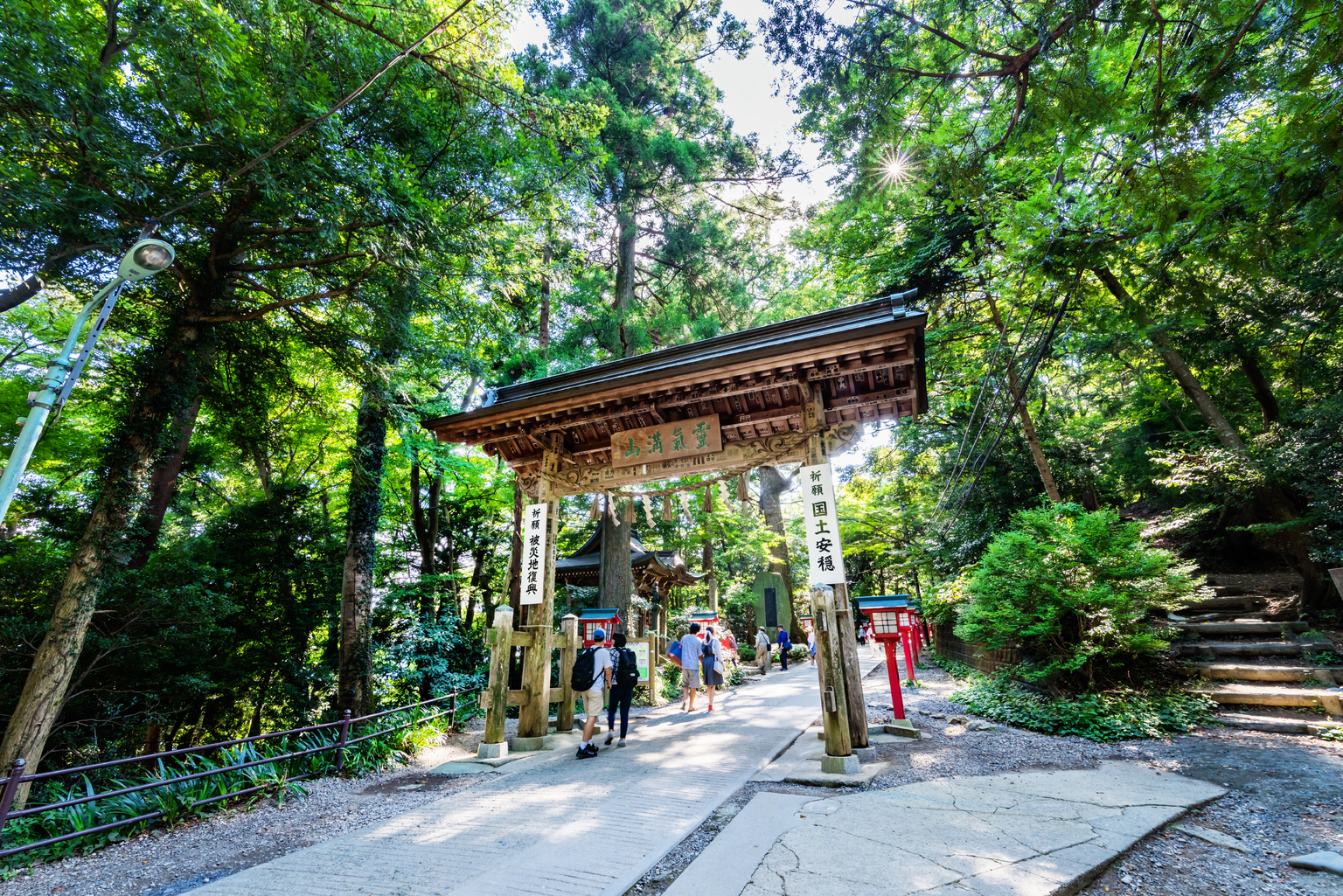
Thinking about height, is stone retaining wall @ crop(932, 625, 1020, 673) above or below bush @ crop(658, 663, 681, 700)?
above

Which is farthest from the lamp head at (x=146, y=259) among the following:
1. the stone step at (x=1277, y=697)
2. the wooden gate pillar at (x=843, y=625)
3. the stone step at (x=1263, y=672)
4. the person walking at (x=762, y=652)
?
the person walking at (x=762, y=652)

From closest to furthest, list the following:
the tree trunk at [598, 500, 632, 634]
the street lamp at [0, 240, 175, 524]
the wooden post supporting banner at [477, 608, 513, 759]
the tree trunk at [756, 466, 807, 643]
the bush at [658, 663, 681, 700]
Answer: the street lamp at [0, 240, 175, 524] → the wooden post supporting banner at [477, 608, 513, 759] → the tree trunk at [598, 500, 632, 634] → the bush at [658, 663, 681, 700] → the tree trunk at [756, 466, 807, 643]

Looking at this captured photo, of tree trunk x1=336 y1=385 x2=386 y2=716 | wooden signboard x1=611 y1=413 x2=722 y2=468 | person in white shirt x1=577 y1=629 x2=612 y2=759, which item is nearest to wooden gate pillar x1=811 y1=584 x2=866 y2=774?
wooden signboard x1=611 y1=413 x2=722 y2=468

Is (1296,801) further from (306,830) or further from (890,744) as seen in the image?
(306,830)

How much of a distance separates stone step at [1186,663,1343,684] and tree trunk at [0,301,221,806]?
14.3 m

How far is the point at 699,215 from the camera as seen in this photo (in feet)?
50.2

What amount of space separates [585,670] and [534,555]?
1.84m

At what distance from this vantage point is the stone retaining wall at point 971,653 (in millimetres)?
9791

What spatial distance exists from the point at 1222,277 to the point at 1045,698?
8235 mm

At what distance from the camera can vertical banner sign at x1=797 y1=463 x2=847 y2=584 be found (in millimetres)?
5945

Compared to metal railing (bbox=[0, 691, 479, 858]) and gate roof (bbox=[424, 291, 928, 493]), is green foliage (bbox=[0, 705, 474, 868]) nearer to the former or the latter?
metal railing (bbox=[0, 691, 479, 858])

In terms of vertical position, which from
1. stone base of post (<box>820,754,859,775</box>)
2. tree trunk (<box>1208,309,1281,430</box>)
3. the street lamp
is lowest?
stone base of post (<box>820,754,859,775</box>)

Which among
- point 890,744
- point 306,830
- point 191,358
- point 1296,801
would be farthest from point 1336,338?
point 191,358

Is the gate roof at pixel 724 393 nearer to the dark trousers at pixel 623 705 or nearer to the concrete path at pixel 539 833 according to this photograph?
the dark trousers at pixel 623 705
